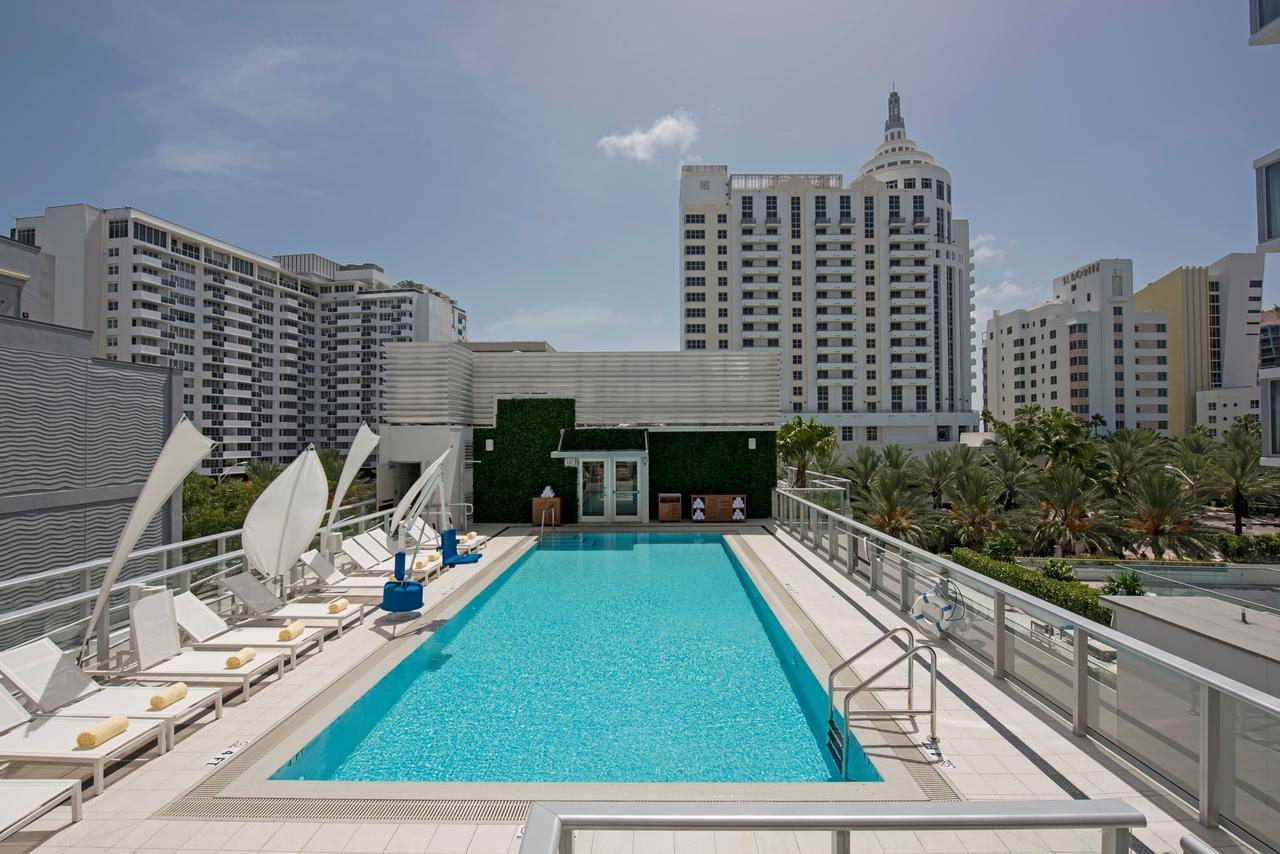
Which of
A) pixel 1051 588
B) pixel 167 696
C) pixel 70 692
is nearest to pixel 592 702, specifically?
pixel 167 696

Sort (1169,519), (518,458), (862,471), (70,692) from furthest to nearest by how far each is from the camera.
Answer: (862,471) < (1169,519) < (518,458) < (70,692)

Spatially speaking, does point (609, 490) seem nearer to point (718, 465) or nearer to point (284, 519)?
point (718, 465)

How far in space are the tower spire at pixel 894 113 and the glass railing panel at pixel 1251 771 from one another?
296 feet

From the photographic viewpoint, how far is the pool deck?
190 cm

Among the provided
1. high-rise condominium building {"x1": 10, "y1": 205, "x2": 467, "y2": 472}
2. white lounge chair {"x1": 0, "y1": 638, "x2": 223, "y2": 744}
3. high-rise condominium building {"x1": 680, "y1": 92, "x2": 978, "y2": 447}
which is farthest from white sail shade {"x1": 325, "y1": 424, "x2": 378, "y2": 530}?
high-rise condominium building {"x1": 680, "y1": 92, "x2": 978, "y2": 447}

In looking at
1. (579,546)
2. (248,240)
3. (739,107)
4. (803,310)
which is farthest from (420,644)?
(248,240)

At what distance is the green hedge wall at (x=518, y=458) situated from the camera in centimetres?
1769

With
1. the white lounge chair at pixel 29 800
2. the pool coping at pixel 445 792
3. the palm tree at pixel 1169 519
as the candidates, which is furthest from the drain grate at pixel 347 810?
the palm tree at pixel 1169 519

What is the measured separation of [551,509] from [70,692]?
1255 cm

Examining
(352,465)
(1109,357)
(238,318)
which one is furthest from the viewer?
(1109,357)

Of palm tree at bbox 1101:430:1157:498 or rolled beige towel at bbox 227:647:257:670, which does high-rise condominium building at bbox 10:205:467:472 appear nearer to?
rolled beige towel at bbox 227:647:257:670

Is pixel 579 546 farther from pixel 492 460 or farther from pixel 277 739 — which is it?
pixel 277 739

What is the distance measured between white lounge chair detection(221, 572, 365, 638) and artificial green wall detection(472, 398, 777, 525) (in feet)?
31.7

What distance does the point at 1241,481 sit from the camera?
27250 millimetres
